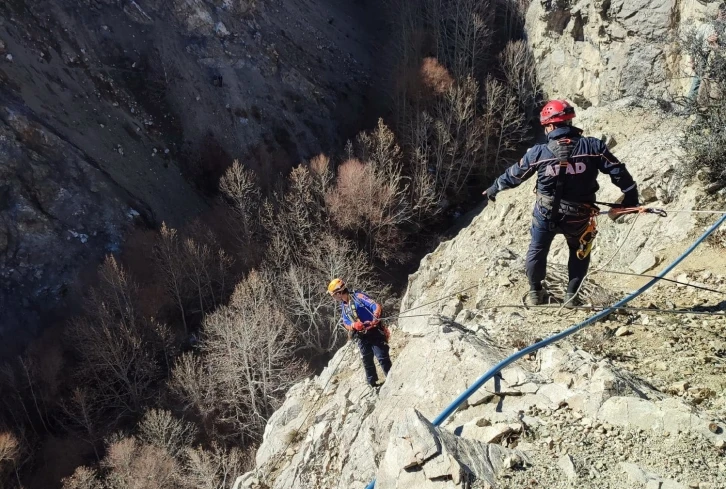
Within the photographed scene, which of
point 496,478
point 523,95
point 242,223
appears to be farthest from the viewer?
point 523,95

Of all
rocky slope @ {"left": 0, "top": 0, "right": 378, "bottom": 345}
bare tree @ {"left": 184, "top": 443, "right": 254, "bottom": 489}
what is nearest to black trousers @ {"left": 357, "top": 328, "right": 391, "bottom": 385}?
bare tree @ {"left": 184, "top": 443, "right": 254, "bottom": 489}

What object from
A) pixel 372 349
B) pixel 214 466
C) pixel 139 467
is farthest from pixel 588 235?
pixel 139 467

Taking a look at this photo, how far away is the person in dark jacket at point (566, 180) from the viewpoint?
6.43 metres

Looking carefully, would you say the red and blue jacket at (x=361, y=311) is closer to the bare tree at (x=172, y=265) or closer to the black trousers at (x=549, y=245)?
the black trousers at (x=549, y=245)

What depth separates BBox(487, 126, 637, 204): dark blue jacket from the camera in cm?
643

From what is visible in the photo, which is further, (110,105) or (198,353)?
(110,105)

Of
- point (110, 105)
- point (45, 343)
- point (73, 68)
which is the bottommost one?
point (45, 343)

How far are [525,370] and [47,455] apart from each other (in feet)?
86.5

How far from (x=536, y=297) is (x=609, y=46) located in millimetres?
22577

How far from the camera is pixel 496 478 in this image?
4.41m

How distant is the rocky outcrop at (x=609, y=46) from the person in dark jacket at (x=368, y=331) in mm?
14155

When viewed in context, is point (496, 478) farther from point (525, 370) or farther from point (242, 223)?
point (242, 223)

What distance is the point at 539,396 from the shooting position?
17.7 feet

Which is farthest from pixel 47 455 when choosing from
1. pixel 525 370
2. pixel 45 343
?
pixel 525 370
